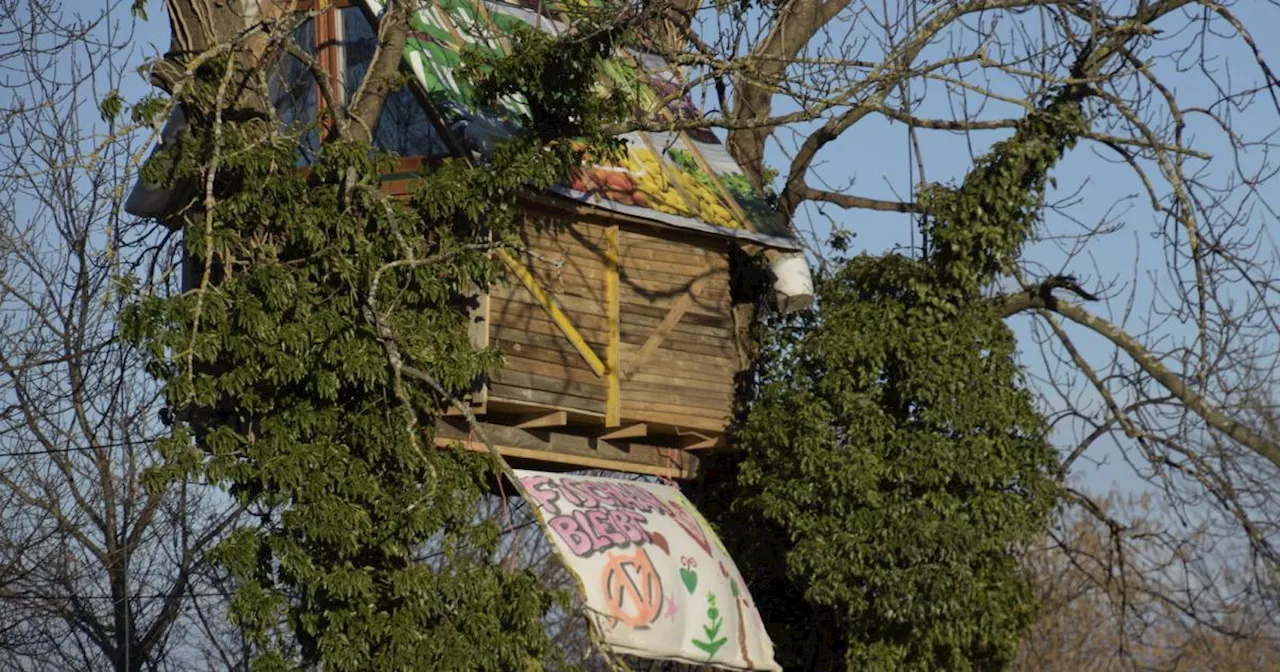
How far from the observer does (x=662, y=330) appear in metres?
13.6

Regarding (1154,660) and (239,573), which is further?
(1154,660)

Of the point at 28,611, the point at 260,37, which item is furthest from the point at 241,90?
the point at 28,611

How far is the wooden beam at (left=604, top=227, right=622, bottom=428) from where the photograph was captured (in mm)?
13180

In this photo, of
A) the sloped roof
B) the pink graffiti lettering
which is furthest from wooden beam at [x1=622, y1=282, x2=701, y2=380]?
the pink graffiti lettering

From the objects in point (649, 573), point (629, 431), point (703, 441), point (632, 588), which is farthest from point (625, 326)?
point (632, 588)

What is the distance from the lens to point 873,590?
1330 cm

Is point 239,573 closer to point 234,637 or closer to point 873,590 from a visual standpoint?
point 873,590

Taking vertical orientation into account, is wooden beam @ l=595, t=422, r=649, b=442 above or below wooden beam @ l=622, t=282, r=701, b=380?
below

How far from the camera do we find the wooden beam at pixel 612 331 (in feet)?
43.2

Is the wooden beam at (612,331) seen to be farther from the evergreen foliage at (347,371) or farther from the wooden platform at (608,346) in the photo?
the evergreen foliage at (347,371)

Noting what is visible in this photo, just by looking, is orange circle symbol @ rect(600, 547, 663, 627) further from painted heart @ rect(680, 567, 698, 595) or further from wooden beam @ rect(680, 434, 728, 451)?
wooden beam @ rect(680, 434, 728, 451)

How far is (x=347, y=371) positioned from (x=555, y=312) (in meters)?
1.79

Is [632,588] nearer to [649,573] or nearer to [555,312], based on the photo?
[649,573]

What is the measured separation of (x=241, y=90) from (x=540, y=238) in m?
2.27
